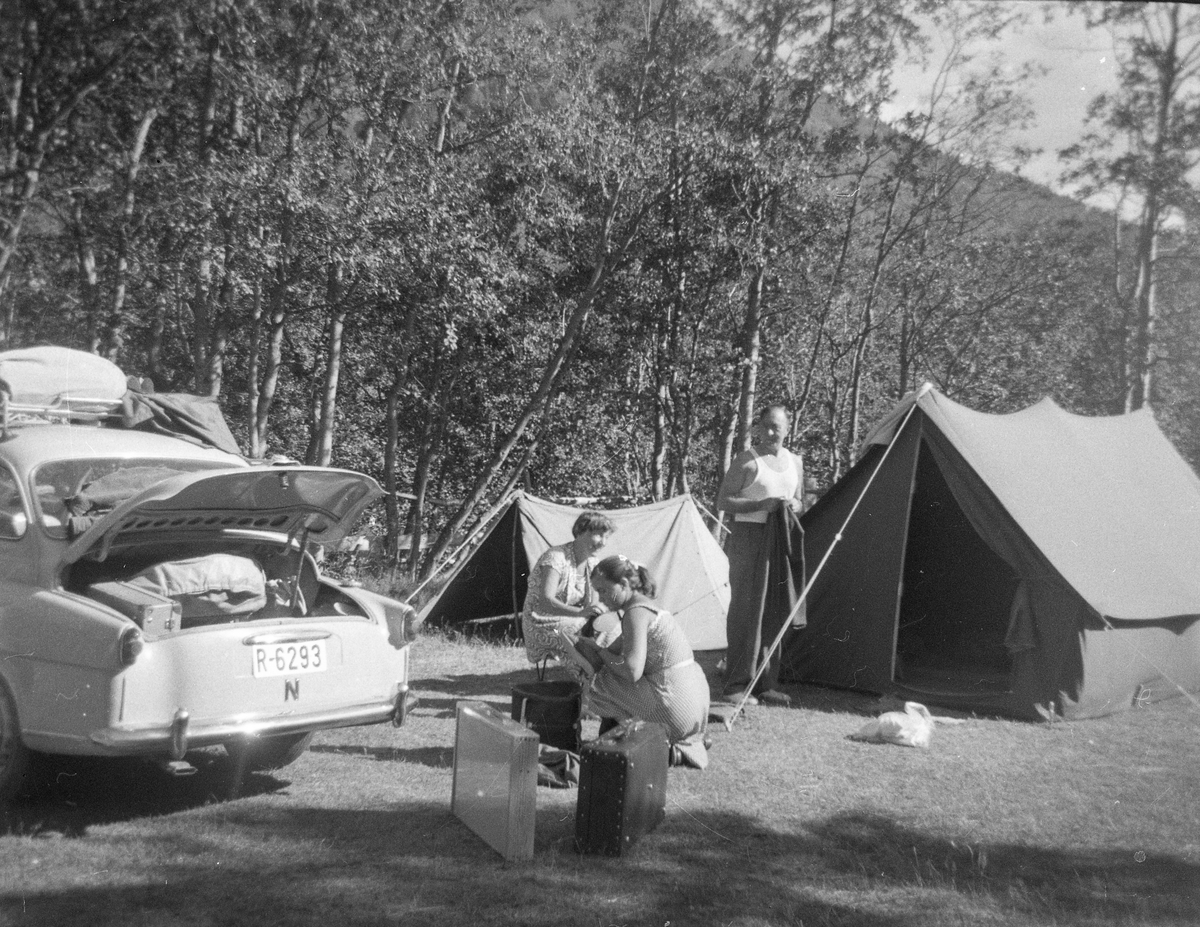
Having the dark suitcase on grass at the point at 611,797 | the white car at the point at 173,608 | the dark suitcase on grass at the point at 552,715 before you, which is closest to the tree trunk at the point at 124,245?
the white car at the point at 173,608

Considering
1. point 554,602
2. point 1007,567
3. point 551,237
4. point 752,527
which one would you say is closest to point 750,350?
point 551,237

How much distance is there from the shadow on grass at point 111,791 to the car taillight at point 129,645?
0.63 metres

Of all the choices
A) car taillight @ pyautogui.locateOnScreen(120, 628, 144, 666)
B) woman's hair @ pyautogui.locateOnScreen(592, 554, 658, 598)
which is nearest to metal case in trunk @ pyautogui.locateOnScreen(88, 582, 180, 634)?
car taillight @ pyautogui.locateOnScreen(120, 628, 144, 666)

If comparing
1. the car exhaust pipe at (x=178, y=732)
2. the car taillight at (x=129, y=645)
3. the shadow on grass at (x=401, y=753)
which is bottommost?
the shadow on grass at (x=401, y=753)

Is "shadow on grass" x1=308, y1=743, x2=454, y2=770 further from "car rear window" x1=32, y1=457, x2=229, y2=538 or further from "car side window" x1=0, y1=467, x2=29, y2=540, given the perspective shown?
"car side window" x1=0, y1=467, x2=29, y2=540

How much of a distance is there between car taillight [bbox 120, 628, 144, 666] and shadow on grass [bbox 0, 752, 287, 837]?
0.63 metres

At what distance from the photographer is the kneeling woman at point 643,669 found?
14.7 ft

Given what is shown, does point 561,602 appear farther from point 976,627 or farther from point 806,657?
point 976,627

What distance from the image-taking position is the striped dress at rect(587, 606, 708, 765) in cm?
451

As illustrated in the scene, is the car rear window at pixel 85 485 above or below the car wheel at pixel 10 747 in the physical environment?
above

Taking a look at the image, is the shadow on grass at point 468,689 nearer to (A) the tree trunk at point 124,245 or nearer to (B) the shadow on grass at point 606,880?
(B) the shadow on grass at point 606,880

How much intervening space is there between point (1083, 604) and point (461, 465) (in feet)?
35.7

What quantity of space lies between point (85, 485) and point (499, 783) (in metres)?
1.94

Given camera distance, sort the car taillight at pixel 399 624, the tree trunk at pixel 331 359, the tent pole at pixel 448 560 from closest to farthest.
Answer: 1. the car taillight at pixel 399 624
2. the tent pole at pixel 448 560
3. the tree trunk at pixel 331 359
